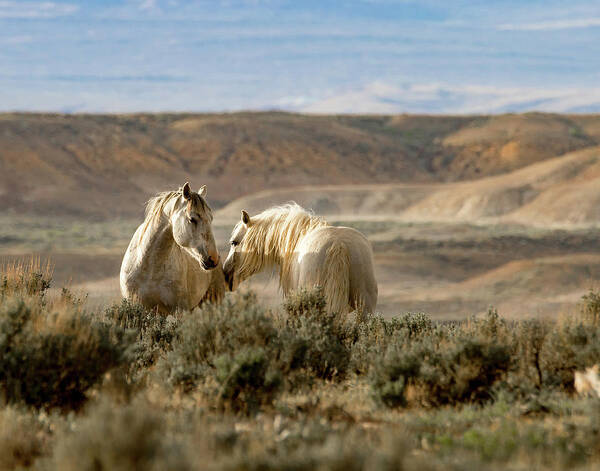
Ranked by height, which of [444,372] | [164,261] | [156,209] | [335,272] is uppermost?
[156,209]

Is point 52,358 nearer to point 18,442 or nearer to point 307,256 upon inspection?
point 18,442

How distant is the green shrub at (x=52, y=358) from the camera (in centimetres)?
696

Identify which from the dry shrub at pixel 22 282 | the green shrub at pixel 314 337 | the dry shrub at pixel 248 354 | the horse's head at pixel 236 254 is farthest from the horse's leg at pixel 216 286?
the dry shrub at pixel 248 354

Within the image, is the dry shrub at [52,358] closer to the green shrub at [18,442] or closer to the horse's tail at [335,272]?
the green shrub at [18,442]

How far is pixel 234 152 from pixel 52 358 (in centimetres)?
7257

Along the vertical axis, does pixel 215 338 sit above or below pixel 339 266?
below

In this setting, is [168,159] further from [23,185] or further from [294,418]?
[294,418]

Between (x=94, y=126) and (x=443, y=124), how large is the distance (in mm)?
36153

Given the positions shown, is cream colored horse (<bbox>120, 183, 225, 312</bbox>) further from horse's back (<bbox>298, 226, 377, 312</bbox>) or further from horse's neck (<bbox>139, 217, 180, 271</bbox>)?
horse's back (<bbox>298, 226, 377, 312</bbox>)

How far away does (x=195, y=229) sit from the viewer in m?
9.60

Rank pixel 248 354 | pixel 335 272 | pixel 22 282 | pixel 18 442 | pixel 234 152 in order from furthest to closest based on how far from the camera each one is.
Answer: pixel 234 152 < pixel 22 282 < pixel 335 272 < pixel 248 354 < pixel 18 442

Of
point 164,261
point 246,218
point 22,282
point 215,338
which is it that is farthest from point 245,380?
point 22,282

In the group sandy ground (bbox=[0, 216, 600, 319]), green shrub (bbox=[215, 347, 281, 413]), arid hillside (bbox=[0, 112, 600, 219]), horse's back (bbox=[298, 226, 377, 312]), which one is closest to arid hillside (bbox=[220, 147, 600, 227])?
sandy ground (bbox=[0, 216, 600, 319])

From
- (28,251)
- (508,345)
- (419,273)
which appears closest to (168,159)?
(28,251)
